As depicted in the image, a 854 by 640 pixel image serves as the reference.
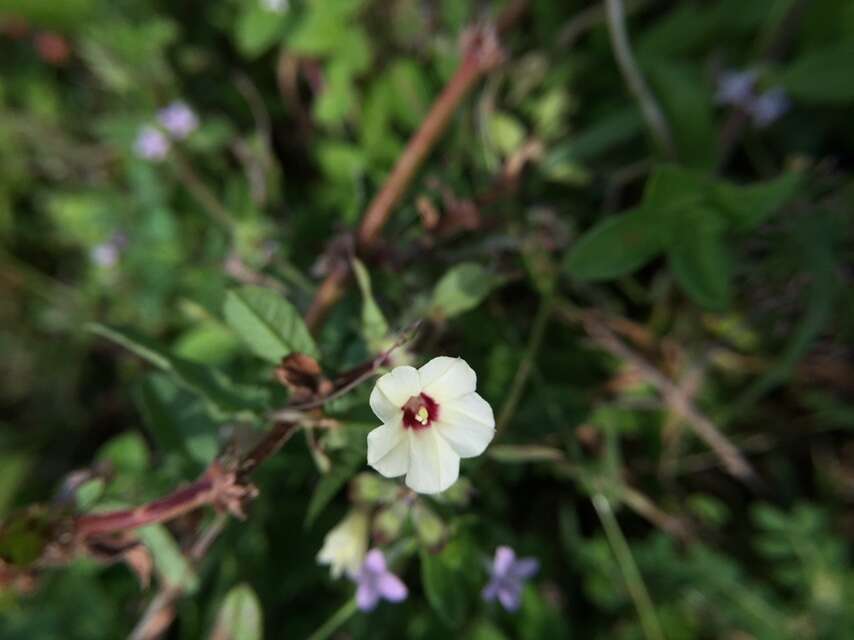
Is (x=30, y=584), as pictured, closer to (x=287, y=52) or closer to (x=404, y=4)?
(x=287, y=52)

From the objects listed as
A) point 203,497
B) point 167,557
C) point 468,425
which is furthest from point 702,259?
point 167,557

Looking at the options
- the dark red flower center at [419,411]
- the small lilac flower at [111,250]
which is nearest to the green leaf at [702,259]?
the dark red flower center at [419,411]

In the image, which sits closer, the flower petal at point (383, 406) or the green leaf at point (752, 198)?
the flower petal at point (383, 406)

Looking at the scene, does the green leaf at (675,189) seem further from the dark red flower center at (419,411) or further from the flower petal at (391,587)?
the flower petal at (391,587)

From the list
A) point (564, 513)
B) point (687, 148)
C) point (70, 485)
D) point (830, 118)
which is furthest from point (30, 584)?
point (830, 118)

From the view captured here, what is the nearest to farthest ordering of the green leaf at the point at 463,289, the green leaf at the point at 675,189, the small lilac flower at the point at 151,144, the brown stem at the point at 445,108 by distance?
the green leaf at the point at 463,289 < the green leaf at the point at 675,189 < the brown stem at the point at 445,108 < the small lilac flower at the point at 151,144

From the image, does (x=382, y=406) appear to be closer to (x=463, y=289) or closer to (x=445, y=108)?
(x=463, y=289)

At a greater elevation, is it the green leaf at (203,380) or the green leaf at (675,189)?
the green leaf at (203,380)
